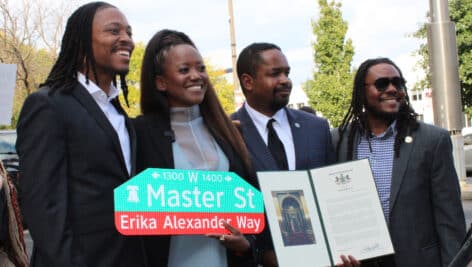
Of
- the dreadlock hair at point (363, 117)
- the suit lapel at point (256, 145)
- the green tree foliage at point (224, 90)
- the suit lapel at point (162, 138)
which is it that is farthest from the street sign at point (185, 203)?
the green tree foliage at point (224, 90)

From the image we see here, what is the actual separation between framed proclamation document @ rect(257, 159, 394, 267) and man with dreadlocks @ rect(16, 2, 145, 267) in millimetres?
Answer: 636

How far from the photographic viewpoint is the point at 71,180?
107 inches

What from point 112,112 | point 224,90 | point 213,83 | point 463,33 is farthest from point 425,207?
point 224,90

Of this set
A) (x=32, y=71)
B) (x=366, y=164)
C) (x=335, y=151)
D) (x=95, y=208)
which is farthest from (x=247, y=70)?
(x=32, y=71)

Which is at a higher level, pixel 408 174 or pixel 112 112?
pixel 112 112

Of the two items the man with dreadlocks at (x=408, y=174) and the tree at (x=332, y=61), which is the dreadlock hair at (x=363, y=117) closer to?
the man with dreadlocks at (x=408, y=174)

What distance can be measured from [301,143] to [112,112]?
111cm

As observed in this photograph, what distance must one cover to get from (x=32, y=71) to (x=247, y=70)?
30.2 meters

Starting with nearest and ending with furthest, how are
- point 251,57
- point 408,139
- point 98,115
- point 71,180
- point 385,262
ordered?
1. point 71,180
2. point 98,115
3. point 385,262
4. point 408,139
5. point 251,57

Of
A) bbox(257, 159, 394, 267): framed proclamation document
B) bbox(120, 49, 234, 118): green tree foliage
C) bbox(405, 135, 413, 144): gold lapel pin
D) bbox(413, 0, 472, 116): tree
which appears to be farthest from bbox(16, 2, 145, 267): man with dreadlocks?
bbox(120, 49, 234, 118): green tree foliage

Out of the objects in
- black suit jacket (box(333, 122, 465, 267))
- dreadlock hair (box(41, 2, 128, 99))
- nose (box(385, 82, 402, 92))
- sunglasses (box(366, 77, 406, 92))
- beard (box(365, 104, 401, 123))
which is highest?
dreadlock hair (box(41, 2, 128, 99))

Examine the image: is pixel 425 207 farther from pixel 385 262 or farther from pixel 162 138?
pixel 162 138

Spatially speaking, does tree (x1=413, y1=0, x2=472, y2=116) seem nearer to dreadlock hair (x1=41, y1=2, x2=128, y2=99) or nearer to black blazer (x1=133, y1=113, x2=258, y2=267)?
black blazer (x1=133, y1=113, x2=258, y2=267)

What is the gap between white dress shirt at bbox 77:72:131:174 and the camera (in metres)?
2.91
